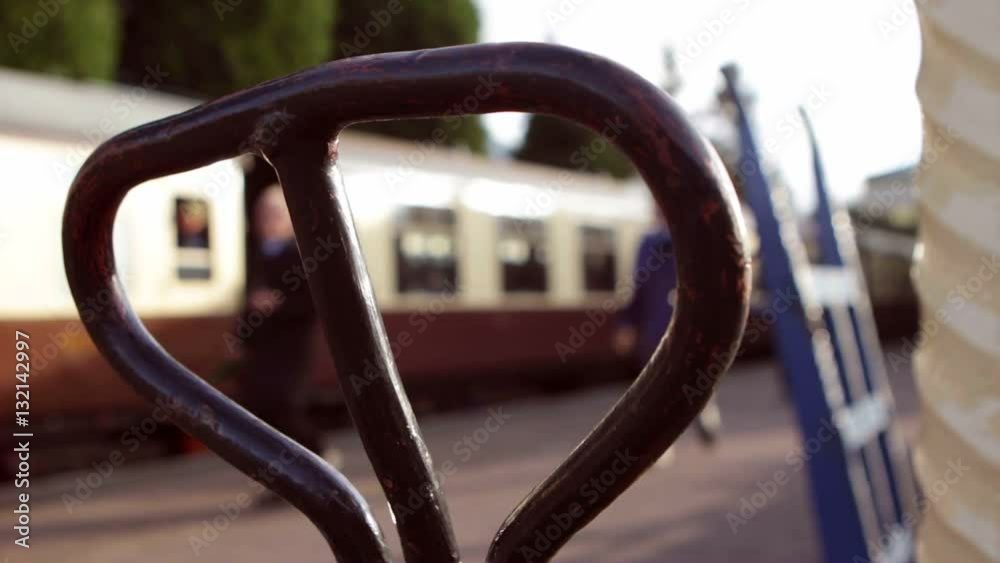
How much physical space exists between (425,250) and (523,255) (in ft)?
5.32

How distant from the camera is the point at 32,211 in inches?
278

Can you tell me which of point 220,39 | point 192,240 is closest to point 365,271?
point 192,240

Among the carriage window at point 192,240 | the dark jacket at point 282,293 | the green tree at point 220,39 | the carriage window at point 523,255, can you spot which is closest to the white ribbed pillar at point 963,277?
the dark jacket at point 282,293

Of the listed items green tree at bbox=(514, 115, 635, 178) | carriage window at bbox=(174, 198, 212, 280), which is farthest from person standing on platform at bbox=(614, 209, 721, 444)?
green tree at bbox=(514, 115, 635, 178)

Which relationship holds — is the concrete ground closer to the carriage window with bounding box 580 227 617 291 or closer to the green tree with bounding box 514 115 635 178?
the carriage window with bounding box 580 227 617 291

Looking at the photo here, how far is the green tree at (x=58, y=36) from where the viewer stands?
1462cm

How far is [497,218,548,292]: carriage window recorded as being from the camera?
10.9 metres

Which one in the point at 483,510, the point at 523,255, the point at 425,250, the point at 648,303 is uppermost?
the point at 425,250

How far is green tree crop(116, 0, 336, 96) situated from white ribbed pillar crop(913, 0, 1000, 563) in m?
20.0

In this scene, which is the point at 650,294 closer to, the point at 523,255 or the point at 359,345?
the point at 359,345

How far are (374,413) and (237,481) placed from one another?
5.96m

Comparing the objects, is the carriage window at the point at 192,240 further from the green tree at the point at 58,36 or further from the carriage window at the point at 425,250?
the green tree at the point at 58,36

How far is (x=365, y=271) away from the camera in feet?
2.11

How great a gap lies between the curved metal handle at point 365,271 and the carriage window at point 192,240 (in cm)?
769
